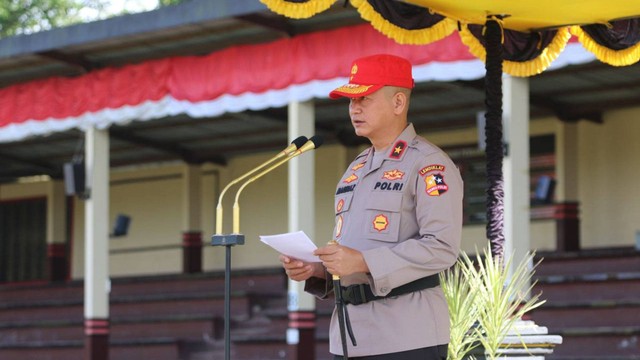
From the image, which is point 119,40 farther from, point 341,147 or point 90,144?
point 341,147

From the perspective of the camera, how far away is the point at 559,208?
14.9 m

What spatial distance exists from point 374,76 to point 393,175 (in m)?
0.37

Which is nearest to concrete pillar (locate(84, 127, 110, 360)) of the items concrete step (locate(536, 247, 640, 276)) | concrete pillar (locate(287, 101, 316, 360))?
concrete pillar (locate(287, 101, 316, 360))

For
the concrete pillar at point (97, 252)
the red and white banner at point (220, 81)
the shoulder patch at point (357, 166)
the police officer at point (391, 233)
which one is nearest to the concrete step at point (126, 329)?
the concrete pillar at point (97, 252)

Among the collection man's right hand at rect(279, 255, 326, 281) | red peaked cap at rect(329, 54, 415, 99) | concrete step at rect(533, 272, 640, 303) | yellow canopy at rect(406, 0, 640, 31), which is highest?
yellow canopy at rect(406, 0, 640, 31)

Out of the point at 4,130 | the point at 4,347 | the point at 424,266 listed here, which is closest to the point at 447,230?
the point at 424,266

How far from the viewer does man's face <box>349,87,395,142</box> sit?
182 inches

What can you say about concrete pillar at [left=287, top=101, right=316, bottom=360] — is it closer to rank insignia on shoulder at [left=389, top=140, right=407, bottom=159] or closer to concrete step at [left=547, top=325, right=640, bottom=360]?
concrete step at [left=547, top=325, right=640, bottom=360]

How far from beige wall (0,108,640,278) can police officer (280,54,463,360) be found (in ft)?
25.3

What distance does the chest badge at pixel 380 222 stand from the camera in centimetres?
452

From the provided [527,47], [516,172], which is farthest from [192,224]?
[527,47]

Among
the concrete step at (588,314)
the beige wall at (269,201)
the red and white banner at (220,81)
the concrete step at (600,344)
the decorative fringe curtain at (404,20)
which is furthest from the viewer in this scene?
the beige wall at (269,201)

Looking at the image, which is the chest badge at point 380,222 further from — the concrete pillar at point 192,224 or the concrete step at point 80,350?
the concrete pillar at point 192,224

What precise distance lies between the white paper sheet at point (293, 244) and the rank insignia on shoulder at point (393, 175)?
0.37m
